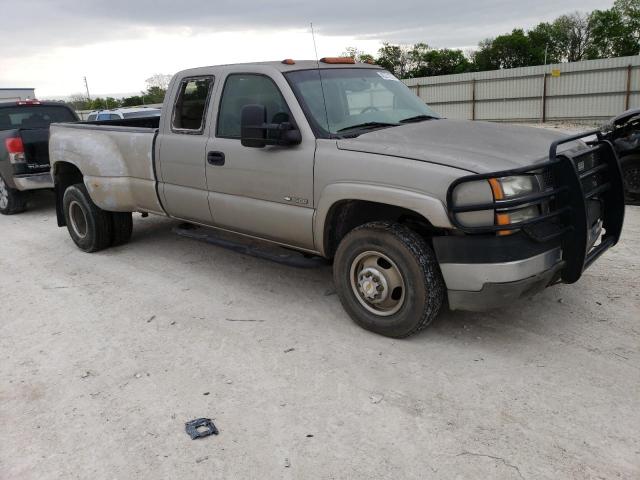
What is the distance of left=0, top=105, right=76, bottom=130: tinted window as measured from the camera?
972cm

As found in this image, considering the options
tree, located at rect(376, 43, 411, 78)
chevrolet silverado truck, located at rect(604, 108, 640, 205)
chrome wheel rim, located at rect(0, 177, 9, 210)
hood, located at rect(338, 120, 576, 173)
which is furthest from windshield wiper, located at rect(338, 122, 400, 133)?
tree, located at rect(376, 43, 411, 78)

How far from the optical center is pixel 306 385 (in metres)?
3.58

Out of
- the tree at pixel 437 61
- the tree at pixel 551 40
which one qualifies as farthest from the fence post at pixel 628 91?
the tree at pixel 551 40

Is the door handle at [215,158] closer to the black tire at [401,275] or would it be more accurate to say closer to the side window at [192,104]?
the side window at [192,104]

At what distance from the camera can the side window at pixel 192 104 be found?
524 centimetres

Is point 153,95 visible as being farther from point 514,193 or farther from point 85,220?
point 514,193

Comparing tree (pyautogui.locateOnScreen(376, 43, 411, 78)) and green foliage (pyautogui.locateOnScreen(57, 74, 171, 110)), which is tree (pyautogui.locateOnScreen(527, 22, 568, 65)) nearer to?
tree (pyautogui.locateOnScreen(376, 43, 411, 78))

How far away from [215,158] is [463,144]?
2.19 m

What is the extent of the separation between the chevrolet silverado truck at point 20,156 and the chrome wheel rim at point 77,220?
238cm

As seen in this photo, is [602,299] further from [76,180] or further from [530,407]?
[76,180]

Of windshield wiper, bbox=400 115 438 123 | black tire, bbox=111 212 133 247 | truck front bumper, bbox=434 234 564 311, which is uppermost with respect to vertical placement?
windshield wiper, bbox=400 115 438 123

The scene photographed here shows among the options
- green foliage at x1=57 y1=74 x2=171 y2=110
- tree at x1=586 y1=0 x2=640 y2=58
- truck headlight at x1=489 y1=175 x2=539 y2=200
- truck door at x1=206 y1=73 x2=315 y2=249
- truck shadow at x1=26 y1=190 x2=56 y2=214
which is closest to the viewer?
truck headlight at x1=489 y1=175 x2=539 y2=200

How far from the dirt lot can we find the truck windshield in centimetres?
152

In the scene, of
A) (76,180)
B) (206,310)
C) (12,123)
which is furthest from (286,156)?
(12,123)
